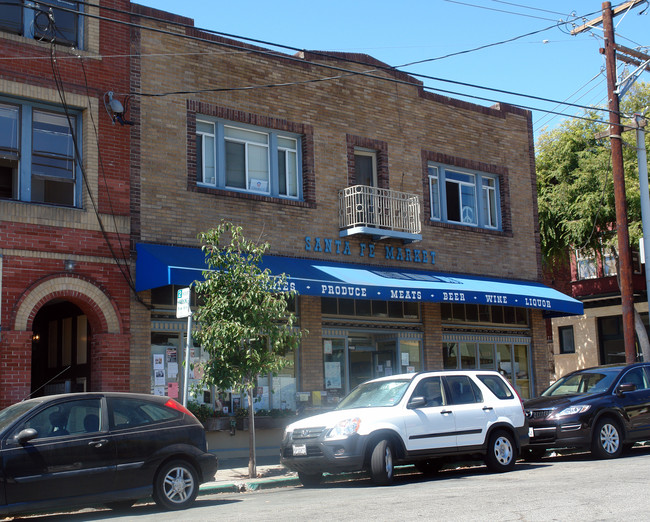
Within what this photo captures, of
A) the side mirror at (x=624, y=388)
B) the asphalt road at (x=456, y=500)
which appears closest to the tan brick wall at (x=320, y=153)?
the asphalt road at (x=456, y=500)

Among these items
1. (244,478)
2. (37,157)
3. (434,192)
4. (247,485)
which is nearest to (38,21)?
(37,157)

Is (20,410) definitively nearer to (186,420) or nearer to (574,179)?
(186,420)

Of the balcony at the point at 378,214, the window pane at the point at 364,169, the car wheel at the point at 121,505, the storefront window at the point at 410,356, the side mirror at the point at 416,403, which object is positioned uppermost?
the window pane at the point at 364,169

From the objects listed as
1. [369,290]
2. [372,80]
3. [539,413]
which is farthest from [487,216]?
[539,413]

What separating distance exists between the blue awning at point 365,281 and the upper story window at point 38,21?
4192 mm

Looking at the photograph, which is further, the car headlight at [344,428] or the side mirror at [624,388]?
the side mirror at [624,388]

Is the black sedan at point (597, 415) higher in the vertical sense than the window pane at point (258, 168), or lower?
lower

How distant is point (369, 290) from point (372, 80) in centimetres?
598

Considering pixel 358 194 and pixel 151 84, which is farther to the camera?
pixel 358 194

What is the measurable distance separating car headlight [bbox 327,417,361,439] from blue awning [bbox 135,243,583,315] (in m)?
4.33

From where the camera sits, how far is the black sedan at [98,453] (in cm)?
891

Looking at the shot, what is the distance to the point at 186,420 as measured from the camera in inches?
416

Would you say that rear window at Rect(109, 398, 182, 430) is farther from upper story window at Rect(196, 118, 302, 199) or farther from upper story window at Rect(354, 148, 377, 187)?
upper story window at Rect(354, 148, 377, 187)

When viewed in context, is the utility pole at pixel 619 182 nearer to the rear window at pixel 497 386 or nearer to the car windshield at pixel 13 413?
the rear window at pixel 497 386
